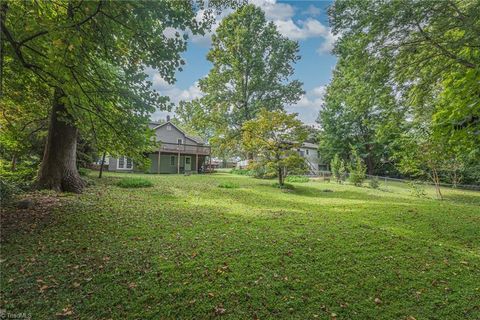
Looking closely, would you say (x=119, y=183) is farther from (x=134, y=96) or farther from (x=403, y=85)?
(x=403, y=85)

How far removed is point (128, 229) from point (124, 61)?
356cm

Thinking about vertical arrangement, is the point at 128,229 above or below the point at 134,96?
below

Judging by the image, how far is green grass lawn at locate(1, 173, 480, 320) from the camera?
9.05ft

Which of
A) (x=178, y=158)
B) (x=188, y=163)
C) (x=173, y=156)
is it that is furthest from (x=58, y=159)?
(x=188, y=163)

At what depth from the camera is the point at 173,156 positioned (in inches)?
1014

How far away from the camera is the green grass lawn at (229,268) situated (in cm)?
276

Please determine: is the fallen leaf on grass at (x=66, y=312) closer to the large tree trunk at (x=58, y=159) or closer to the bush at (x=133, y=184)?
the large tree trunk at (x=58, y=159)

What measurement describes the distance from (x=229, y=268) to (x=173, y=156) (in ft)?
76.7

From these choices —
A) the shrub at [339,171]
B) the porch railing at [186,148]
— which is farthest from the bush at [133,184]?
the shrub at [339,171]

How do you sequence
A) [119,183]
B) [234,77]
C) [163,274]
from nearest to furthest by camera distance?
[163,274]
[119,183]
[234,77]

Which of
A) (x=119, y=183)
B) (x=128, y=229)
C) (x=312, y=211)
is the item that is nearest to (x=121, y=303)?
(x=128, y=229)

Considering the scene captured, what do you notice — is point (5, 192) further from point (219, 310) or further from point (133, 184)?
point (133, 184)

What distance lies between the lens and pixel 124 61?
197 inches

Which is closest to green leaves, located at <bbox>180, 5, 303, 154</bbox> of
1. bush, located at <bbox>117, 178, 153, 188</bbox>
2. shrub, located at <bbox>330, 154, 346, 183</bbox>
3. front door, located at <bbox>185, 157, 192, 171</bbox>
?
front door, located at <bbox>185, 157, 192, 171</bbox>
